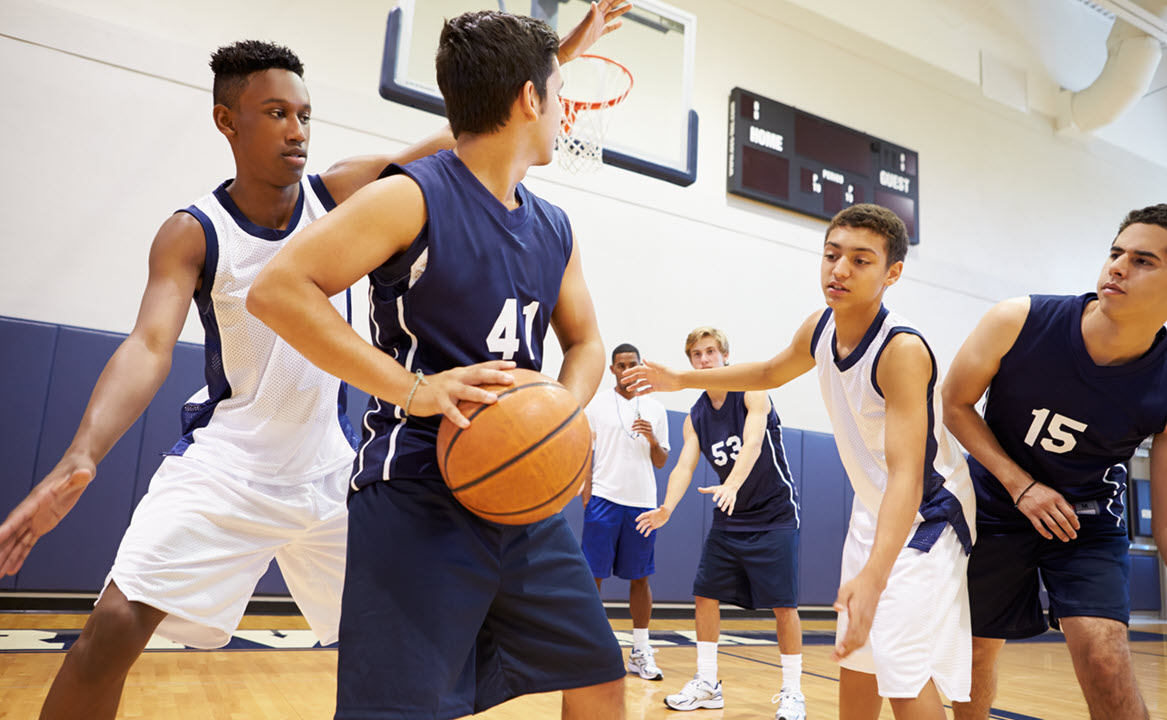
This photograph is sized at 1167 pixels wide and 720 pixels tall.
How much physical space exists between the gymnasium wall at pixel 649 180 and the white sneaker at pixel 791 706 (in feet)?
13.9

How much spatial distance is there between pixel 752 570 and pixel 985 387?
209 cm

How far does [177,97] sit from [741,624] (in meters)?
6.73

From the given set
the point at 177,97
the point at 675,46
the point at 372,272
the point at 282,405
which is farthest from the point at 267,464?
the point at 675,46

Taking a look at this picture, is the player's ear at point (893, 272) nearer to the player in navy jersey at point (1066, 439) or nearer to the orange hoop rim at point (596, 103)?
the player in navy jersey at point (1066, 439)

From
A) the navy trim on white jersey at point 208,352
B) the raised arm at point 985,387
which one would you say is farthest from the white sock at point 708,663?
the navy trim on white jersey at point 208,352

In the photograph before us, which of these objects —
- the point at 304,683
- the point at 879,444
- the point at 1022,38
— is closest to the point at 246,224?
the point at 879,444

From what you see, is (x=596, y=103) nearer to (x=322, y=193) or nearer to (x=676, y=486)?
(x=676, y=486)

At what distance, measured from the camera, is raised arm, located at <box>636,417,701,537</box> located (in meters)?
4.59

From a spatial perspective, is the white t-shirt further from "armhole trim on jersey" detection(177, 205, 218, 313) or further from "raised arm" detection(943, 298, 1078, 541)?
"armhole trim on jersey" detection(177, 205, 218, 313)

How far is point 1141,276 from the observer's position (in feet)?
8.16

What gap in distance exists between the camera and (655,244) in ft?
27.5

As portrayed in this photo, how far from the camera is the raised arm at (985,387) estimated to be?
8.61 feet

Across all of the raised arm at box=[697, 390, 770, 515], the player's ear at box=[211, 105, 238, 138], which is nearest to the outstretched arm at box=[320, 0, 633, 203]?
the player's ear at box=[211, 105, 238, 138]

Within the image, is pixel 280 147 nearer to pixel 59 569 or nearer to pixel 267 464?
pixel 267 464
